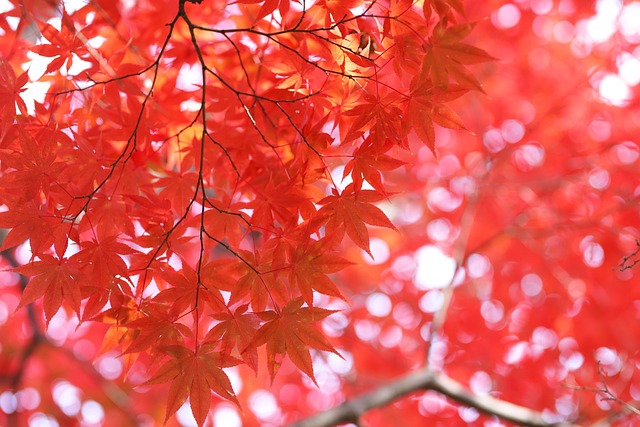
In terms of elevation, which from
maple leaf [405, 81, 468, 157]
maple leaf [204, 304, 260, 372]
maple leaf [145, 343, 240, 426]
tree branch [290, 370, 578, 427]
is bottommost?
maple leaf [145, 343, 240, 426]

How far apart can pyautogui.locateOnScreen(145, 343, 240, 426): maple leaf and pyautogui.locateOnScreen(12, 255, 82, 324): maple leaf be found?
11.1 inches

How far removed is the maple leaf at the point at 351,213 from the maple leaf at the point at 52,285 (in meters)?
0.63

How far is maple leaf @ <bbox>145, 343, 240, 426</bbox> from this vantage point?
62.4 inches

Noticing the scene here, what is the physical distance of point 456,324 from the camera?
5.02m

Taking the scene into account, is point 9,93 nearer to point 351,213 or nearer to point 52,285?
point 52,285

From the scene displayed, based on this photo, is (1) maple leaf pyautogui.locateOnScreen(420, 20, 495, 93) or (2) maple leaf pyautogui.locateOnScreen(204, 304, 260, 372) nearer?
(1) maple leaf pyautogui.locateOnScreen(420, 20, 495, 93)

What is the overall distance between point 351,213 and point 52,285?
781 mm

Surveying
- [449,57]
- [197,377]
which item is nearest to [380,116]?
[449,57]

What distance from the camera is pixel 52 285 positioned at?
1587 millimetres

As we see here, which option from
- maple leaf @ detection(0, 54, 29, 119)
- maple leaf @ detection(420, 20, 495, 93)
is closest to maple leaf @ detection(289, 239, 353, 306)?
maple leaf @ detection(420, 20, 495, 93)

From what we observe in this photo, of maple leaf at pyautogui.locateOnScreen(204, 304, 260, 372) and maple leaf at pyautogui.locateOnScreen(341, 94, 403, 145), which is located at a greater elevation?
maple leaf at pyautogui.locateOnScreen(341, 94, 403, 145)

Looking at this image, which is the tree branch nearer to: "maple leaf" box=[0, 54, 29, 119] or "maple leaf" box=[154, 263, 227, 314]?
"maple leaf" box=[154, 263, 227, 314]

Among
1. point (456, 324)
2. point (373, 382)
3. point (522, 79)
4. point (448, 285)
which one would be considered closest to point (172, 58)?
point (448, 285)

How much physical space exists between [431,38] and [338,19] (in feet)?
1.07
